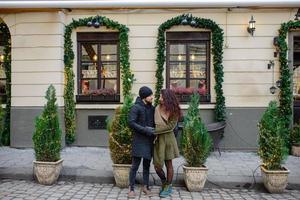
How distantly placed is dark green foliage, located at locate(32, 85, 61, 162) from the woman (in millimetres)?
2151

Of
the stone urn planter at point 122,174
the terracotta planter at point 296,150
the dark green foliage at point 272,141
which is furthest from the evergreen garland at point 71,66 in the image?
the terracotta planter at point 296,150

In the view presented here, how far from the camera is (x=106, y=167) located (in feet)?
26.9

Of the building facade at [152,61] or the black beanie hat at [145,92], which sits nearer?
the black beanie hat at [145,92]

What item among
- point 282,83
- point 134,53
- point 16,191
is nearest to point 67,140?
point 134,53

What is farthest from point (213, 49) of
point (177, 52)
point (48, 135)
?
point (48, 135)

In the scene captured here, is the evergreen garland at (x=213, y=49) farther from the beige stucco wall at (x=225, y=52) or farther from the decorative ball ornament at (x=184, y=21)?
the beige stucco wall at (x=225, y=52)

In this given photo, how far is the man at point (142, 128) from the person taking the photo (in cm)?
625

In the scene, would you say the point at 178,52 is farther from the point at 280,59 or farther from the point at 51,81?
the point at 51,81

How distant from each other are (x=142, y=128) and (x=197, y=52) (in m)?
5.09

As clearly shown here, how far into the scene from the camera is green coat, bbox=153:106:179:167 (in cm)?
633

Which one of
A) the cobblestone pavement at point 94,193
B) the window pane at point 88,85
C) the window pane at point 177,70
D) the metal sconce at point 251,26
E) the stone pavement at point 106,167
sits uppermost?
the metal sconce at point 251,26

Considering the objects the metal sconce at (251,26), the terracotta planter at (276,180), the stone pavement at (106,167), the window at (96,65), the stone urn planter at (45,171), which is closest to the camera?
the terracotta planter at (276,180)

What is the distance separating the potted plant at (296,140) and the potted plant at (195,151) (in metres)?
4.14

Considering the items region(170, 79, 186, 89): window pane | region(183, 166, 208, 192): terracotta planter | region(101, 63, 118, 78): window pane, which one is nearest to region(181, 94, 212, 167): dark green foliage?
region(183, 166, 208, 192): terracotta planter
